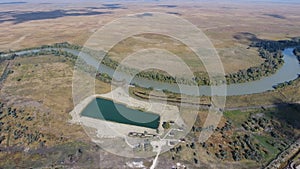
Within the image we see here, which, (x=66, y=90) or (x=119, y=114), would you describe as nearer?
(x=119, y=114)

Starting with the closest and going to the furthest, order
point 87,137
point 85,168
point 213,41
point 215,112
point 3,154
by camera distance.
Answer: point 85,168, point 3,154, point 87,137, point 215,112, point 213,41

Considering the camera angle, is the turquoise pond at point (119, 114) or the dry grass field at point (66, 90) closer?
the dry grass field at point (66, 90)

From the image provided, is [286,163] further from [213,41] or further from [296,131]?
[213,41]

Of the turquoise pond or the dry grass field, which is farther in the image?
the turquoise pond

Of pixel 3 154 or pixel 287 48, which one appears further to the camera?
pixel 287 48

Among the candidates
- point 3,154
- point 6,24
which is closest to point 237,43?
→ point 3,154

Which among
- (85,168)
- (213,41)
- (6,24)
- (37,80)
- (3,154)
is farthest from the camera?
(6,24)

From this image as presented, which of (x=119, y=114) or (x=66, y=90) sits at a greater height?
(x=66, y=90)

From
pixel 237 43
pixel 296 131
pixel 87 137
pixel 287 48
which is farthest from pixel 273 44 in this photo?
pixel 87 137
